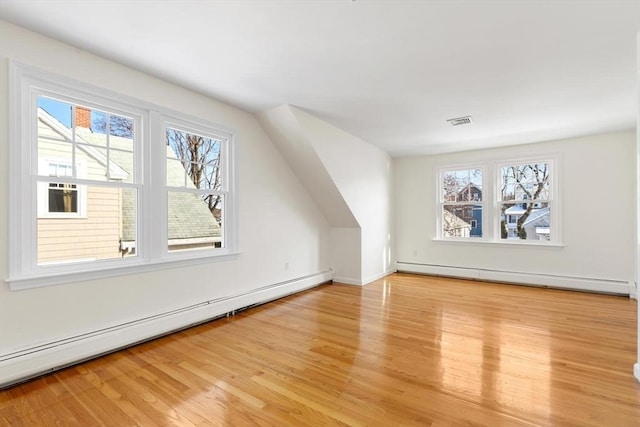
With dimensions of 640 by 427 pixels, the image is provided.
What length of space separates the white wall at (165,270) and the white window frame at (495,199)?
2.44 meters

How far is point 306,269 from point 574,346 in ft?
11.0

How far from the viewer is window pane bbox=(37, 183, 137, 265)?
2455 mm

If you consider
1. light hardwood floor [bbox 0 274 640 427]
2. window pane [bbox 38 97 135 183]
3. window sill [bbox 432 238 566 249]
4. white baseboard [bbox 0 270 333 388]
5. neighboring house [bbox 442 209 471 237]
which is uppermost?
window pane [bbox 38 97 135 183]

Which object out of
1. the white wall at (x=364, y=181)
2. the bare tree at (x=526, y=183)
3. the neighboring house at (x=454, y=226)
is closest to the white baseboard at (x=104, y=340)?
the white wall at (x=364, y=181)

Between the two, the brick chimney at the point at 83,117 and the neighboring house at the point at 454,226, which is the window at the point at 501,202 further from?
the brick chimney at the point at 83,117

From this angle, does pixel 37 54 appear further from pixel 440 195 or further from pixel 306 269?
pixel 440 195

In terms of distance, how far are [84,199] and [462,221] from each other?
5.73m

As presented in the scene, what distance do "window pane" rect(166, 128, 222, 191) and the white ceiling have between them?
1.79ft

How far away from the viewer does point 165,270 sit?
308 centimetres

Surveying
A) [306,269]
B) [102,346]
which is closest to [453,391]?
[102,346]

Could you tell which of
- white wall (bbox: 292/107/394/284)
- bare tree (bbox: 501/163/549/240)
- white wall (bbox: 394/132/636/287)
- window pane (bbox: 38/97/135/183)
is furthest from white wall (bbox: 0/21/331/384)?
bare tree (bbox: 501/163/549/240)

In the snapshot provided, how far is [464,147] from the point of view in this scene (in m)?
5.53

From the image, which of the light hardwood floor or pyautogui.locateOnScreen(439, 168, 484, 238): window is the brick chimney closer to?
the light hardwood floor

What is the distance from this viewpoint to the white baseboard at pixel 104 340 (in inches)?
84.7
